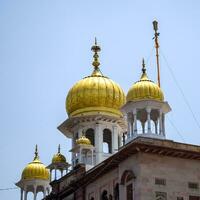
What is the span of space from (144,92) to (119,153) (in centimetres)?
422

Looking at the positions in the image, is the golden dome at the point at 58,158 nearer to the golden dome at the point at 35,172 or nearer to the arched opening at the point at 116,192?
the golden dome at the point at 35,172

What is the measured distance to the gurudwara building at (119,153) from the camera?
1131 inches

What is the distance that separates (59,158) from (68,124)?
12.6ft

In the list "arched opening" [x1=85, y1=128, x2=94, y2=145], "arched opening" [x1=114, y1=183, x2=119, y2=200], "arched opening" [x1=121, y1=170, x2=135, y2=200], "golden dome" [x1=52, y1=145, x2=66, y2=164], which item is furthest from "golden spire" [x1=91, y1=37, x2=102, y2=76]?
"arched opening" [x1=121, y1=170, x2=135, y2=200]

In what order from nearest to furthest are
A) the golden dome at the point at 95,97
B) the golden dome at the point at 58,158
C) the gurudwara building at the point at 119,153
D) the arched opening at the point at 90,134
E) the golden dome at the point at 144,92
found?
the gurudwara building at the point at 119,153 < the golden dome at the point at 144,92 < the golden dome at the point at 58,158 < the golden dome at the point at 95,97 < the arched opening at the point at 90,134

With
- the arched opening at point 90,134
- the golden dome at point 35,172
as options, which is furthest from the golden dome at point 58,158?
the golden dome at point 35,172

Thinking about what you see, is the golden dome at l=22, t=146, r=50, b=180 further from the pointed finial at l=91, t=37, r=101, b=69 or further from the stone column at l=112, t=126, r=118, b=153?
the pointed finial at l=91, t=37, r=101, b=69

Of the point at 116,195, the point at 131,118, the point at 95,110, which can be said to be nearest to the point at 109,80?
the point at 95,110

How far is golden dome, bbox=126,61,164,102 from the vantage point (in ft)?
→ 105

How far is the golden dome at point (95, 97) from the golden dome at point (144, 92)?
28.8 feet

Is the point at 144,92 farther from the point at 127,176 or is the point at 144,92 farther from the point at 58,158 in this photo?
the point at 58,158

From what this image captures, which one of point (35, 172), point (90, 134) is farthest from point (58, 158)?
point (35, 172)

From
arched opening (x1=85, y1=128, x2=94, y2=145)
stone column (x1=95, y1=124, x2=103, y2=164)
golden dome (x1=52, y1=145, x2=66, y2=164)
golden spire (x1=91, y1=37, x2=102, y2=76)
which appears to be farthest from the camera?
golden spire (x1=91, y1=37, x2=102, y2=76)

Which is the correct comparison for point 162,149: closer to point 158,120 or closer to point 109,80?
point 158,120
